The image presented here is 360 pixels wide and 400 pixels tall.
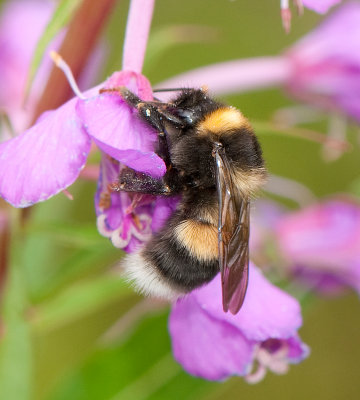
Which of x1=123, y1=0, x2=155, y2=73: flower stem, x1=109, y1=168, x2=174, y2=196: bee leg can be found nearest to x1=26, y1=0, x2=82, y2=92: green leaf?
x1=123, y1=0, x2=155, y2=73: flower stem

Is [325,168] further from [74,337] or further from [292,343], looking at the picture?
[292,343]

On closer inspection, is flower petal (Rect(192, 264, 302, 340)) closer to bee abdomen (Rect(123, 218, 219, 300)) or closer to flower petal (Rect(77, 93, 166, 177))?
bee abdomen (Rect(123, 218, 219, 300))

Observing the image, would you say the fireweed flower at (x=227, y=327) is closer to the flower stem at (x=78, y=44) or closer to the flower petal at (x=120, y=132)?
the flower petal at (x=120, y=132)

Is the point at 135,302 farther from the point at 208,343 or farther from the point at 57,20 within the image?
the point at 57,20

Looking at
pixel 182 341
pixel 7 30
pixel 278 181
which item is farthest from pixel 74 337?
pixel 182 341

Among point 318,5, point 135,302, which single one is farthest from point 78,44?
point 135,302
